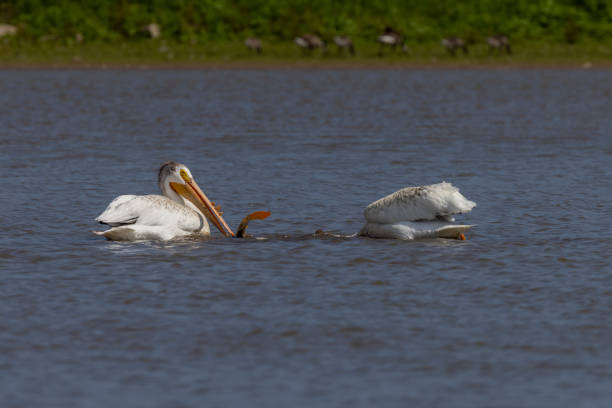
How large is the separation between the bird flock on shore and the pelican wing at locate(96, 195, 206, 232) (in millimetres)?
33985

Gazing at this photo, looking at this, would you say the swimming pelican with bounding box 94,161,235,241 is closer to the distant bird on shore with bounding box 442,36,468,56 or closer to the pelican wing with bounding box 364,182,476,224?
the pelican wing with bounding box 364,182,476,224

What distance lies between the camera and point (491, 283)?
356 inches

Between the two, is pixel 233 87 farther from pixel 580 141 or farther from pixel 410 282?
pixel 410 282

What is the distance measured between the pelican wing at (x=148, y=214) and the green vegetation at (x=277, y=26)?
1334 inches

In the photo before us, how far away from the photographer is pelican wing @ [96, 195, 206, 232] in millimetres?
10641

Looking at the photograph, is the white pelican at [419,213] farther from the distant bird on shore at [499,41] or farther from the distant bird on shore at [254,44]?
the distant bird on shore at [254,44]

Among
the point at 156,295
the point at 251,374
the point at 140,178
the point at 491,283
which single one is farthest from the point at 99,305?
the point at 140,178

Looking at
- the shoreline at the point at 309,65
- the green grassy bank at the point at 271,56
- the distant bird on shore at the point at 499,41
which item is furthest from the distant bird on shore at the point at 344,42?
the distant bird on shore at the point at 499,41

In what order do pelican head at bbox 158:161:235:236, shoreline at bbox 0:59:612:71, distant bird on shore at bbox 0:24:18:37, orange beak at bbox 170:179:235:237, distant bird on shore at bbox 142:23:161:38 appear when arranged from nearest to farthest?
orange beak at bbox 170:179:235:237
pelican head at bbox 158:161:235:236
shoreline at bbox 0:59:612:71
distant bird on shore at bbox 142:23:161:38
distant bird on shore at bbox 0:24:18:37

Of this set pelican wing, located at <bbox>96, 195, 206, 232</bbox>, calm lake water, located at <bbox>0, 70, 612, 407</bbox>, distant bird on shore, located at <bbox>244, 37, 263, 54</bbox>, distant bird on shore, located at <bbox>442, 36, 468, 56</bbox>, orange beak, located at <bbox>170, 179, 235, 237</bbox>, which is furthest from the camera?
distant bird on shore, located at <bbox>244, 37, 263, 54</bbox>

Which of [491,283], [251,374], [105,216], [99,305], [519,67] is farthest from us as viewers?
[519,67]

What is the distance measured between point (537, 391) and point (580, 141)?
1386 centimetres

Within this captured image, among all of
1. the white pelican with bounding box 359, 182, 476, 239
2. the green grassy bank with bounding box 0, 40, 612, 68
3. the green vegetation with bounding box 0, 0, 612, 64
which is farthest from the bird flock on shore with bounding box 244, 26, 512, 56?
the white pelican with bounding box 359, 182, 476, 239

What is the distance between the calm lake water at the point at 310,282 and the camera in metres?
6.54
